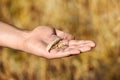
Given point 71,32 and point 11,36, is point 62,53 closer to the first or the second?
point 11,36

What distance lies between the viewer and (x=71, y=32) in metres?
1.77

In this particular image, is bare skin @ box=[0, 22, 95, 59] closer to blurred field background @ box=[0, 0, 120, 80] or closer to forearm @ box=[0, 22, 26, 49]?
forearm @ box=[0, 22, 26, 49]

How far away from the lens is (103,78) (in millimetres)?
1791

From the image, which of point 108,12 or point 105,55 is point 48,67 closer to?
point 105,55

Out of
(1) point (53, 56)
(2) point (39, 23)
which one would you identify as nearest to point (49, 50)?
(1) point (53, 56)

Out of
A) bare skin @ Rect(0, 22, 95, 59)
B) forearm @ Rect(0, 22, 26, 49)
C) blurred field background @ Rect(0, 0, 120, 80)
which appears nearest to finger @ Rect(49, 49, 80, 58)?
bare skin @ Rect(0, 22, 95, 59)

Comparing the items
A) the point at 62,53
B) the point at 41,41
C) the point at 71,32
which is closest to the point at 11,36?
the point at 41,41

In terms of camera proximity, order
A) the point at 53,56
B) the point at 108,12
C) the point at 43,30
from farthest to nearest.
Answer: the point at 108,12 → the point at 43,30 → the point at 53,56

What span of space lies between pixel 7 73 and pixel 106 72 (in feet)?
1.82

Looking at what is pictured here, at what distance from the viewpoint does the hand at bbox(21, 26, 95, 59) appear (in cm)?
108

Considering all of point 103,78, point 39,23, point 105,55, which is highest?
point 39,23

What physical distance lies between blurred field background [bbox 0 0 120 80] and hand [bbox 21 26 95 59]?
0.50 metres

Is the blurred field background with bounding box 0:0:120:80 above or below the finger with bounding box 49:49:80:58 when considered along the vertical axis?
below

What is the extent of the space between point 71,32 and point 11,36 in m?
0.53
